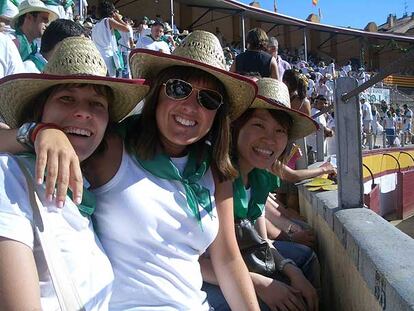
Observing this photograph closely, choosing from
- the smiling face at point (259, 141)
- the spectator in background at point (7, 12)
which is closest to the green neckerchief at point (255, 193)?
the smiling face at point (259, 141)

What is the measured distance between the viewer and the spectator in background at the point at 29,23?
389cm

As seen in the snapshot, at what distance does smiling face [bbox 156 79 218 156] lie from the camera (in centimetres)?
180

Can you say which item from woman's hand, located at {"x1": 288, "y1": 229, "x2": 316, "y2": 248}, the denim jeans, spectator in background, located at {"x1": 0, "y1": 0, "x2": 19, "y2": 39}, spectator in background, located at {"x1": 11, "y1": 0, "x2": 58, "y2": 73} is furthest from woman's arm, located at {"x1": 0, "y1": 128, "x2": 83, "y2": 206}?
spectator in background, located at {"x1": 0, "y1": 0, "x2": 19, "y2": 39}

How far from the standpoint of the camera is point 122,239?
1.64 metres

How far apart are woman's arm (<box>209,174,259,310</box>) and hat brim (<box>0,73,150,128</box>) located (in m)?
0.48

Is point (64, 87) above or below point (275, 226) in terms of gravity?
above

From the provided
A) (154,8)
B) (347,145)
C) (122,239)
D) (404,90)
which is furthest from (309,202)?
(404,90)

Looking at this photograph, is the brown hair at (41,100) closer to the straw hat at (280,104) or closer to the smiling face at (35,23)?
the straw hat at (280,104)

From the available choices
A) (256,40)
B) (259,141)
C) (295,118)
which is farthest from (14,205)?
(256,40)

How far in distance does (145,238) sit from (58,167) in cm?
51

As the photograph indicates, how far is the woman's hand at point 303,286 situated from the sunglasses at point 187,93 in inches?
38.4

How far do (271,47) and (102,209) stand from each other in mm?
5170

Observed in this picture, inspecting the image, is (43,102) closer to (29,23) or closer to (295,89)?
(29,23)

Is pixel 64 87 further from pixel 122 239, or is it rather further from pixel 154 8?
pixel 154 8
